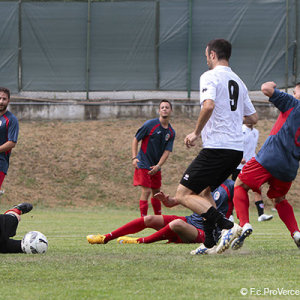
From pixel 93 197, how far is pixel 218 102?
37.0 ft

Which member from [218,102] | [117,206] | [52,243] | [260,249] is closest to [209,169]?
[218,102]

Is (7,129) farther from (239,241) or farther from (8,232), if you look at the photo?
(239,241)

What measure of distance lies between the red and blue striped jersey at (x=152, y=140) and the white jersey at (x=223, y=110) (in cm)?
585

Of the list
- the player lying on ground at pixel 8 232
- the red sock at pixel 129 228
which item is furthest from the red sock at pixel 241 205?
the player lying on ground at pixel 8 232

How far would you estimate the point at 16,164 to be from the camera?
60.7 ft

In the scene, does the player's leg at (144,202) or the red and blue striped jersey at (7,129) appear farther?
the player's leg at (144,202)

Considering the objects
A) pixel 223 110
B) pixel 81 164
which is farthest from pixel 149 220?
pixel 81 164

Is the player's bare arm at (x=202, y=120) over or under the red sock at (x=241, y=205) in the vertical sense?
over

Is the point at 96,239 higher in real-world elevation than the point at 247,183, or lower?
lower

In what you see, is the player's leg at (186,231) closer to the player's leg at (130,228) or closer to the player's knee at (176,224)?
the player's knee at (176,224)

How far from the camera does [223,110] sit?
21.5ft

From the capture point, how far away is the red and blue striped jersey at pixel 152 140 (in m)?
12.5

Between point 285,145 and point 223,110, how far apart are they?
846mm

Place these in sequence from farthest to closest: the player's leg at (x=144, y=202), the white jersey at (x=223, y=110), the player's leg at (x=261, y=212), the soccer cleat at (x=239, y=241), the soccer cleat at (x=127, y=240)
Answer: the player's leg at (x=261, y=212), the player's leg at (x=144, y=202), the soccer cleat at (x=127, y=240), the white jersey at (x=223, y=110), the soccer cleat at (x=239, y=241)
